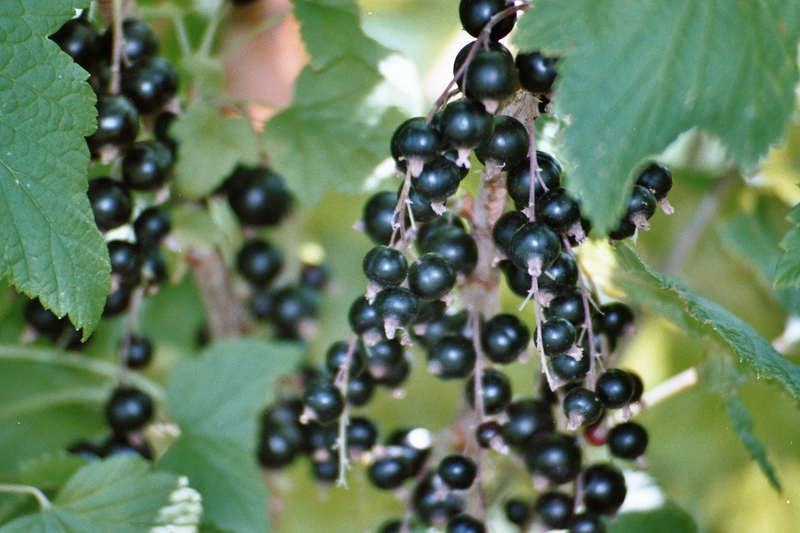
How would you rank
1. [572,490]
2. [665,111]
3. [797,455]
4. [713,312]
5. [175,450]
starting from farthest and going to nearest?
[797,455] → [175,450] → [572,490] → [713,312] → [665,111]

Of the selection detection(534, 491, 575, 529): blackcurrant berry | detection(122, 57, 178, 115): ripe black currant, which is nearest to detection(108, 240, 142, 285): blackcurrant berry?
detection(122, 57, 178, 115): ripe black currant

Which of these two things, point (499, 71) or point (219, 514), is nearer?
point (499, 71)

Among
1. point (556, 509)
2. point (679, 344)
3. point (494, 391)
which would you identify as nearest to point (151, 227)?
point (494, 391)

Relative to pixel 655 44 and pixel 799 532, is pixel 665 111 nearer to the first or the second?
pixel 655 44

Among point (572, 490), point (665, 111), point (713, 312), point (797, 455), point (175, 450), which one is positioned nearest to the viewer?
point (665, 111)

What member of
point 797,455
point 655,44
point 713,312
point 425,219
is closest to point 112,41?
point 425,219

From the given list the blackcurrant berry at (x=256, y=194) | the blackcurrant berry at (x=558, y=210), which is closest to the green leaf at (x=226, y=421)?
the blackcurrant berry at (x=256, y=194)

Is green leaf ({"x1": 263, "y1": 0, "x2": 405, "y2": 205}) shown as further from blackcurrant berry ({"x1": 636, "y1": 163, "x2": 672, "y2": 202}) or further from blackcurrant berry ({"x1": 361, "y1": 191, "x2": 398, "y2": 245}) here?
blackcurrant berry ({"x1": 636, "y1": 163, "x2": 672, "y2": 202})
